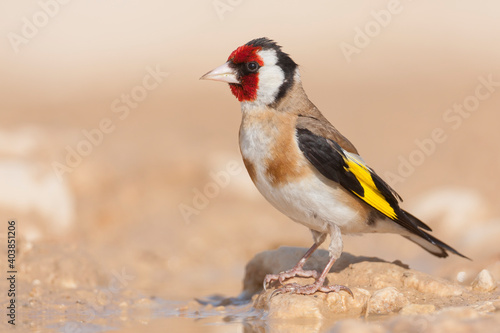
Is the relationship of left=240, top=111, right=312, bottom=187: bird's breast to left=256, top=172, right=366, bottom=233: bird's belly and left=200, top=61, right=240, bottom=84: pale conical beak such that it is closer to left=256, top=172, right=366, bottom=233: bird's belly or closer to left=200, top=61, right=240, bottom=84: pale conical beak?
left=256, top=172, right=366, bottom=233: bird's belly

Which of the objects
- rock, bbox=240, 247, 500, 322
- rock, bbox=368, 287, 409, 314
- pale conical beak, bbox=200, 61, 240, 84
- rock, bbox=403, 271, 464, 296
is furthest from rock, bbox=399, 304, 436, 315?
pale conical beak, bbox=200, 61, 240, 84

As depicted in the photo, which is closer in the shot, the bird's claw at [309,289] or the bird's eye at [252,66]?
the bird's claw at [309,289]

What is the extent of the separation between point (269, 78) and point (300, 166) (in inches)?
31.6

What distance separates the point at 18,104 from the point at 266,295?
827cm

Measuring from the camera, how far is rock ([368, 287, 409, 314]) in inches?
203

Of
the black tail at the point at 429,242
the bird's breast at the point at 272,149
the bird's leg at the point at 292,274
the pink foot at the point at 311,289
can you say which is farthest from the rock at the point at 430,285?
the bird's breast at the point at 272,149

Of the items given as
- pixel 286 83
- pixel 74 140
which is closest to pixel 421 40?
pixel 74 140

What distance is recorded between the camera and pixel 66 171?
9.26 metres

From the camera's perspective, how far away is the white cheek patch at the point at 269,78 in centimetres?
573

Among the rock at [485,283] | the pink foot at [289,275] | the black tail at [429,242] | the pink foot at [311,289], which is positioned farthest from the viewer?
the black tail at [429,242]

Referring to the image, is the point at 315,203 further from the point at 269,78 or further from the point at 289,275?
the point at 269,78

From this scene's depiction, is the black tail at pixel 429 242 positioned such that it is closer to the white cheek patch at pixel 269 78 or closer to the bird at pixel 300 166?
the bird at pixel 300 166

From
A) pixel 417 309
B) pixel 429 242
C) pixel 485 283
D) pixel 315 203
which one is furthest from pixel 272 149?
pixel 485 283

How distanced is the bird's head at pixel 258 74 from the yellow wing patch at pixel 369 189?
0.72 m
